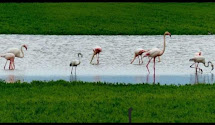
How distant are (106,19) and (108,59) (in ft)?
59.1

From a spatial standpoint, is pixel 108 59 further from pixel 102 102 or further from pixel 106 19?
pixel 106 19

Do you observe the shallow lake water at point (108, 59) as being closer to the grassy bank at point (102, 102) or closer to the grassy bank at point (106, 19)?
the grassy bank at point (102, 102)

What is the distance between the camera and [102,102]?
Answer: 947 centimetres

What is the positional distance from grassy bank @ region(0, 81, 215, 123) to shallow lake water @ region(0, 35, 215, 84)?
2056 mm

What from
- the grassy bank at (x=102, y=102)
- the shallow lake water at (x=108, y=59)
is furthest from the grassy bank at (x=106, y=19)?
the grassy bank at (x=102, y=102)

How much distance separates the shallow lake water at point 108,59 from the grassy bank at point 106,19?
8.05ft

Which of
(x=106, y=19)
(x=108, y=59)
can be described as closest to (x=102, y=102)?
(x=108, y=59)

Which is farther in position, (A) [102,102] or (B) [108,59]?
(B) [108,59]

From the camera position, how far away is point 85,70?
16.3 m

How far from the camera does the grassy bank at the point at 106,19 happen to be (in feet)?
107

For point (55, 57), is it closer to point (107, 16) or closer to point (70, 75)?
point (70, 75)

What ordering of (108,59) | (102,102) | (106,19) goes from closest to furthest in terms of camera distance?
(102,102)
(108,59)
(106,19)

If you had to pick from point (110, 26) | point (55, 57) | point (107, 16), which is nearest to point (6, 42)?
point (55, 57)

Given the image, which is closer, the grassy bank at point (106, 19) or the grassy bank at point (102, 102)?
the grassy bank at point (102, 102)
